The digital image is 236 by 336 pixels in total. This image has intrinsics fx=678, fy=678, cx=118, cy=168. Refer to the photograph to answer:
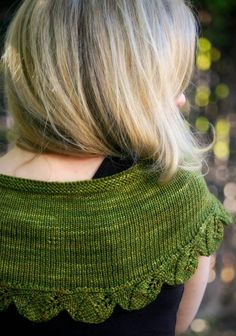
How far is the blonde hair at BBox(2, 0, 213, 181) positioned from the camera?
161 cm

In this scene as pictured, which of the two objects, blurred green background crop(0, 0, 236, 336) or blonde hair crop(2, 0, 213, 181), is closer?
blonde hair crop(2, 0, 213, 181)

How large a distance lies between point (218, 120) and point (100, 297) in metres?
2.35

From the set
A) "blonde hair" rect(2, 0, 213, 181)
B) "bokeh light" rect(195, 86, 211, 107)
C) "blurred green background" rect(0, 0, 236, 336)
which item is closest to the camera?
"blonde hair" rect(2, 0, 213, 181)

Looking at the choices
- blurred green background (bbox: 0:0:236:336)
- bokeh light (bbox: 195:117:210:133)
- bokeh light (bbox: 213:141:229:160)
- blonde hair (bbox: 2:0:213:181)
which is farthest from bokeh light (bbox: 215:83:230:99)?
blonde hair (bbox: 2:0:213:181)

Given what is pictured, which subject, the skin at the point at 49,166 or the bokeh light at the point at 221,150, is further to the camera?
the bokeh light at the point at 221,150

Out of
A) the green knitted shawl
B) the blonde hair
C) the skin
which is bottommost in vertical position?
the green knitted shawl

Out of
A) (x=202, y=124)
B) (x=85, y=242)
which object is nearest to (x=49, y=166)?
(x=85, y=242)

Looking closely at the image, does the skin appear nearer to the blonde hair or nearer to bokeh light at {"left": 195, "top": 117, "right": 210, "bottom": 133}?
the blonde hair

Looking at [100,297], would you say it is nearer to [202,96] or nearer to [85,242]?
[85,242]

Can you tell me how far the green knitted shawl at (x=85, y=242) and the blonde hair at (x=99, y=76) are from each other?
0.30ft

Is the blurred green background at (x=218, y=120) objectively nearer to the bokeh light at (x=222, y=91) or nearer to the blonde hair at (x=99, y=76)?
the bokeh light at (x=222, y=91)

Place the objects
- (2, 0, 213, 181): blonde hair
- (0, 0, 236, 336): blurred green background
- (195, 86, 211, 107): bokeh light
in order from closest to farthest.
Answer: (2, 0, 213, 181): blonde hair
(0, 0, 236, 336): blurred green background
(195, 86, 211, 107): bokeh light

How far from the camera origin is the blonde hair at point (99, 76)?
1.61 m

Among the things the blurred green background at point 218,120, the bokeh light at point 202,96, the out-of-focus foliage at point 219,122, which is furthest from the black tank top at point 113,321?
the bokeh light at point 202,96
